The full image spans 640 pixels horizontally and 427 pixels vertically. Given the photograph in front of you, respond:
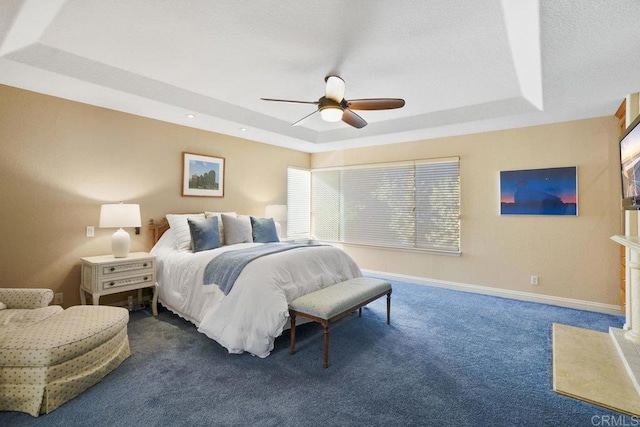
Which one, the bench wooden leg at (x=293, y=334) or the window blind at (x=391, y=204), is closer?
the bench wooden leg at (x=293, y=334)

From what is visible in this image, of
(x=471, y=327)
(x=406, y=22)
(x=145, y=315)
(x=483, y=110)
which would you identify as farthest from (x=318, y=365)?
(x=483, y=110)

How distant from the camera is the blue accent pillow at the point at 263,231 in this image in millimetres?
4374

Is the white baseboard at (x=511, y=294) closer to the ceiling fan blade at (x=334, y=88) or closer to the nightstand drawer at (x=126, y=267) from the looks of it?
the ceiling fan blade at (x=334, y=88)

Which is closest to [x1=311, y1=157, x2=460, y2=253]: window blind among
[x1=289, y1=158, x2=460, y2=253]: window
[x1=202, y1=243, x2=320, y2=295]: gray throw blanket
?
[x1=289, y1=158, x2=460, y2=253]: window

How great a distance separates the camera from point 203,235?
371cm

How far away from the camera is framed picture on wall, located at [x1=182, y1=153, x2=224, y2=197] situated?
445 centimetres

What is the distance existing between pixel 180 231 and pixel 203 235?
0.38 m

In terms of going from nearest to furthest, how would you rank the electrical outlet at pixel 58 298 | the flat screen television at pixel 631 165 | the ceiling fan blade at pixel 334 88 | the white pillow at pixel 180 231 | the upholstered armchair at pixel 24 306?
the upholstered armchair at pixel 24 306
the flat screen television at pixel 631 165
the ceiling fan blade at pixel 334 88
the electrical outlet at pixel 58 298
the white pillow at pixel 180 231

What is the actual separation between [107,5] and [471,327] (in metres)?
4.26

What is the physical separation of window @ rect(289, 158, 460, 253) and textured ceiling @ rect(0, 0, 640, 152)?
117 centimetres

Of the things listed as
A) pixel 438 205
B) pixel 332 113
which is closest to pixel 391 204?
pixel 438 205

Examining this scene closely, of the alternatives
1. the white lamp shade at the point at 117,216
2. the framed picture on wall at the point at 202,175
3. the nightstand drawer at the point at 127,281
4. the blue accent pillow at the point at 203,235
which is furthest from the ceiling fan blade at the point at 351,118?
the nightstand drawer at the point at 127,281

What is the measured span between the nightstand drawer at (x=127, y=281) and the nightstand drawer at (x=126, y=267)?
0.08 metres

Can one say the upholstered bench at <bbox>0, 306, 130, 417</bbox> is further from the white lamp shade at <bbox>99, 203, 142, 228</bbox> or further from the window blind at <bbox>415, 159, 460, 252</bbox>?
the window blind at <bbox>415, 159, 460, 252</bbox>
